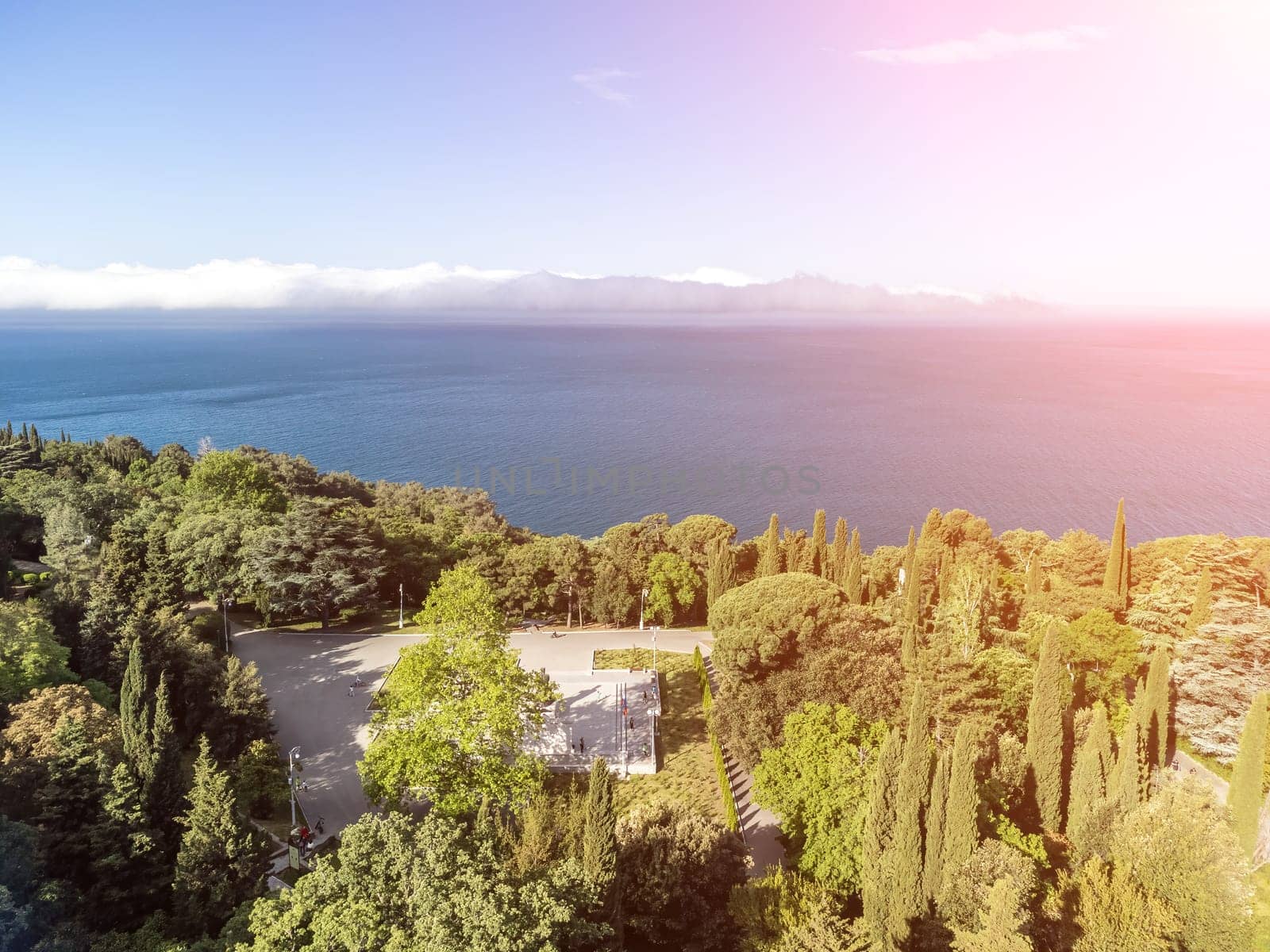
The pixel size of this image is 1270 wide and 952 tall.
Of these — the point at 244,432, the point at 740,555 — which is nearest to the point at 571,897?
the point at 740,555

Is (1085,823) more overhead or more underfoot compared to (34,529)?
more underfoot

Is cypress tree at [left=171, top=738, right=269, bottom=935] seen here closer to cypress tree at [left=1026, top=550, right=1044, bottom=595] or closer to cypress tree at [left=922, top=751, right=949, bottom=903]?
cypress tree at [left=922, top=751, right=949, bottom=903]

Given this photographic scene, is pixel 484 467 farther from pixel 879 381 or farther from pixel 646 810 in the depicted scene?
pixel 879 381

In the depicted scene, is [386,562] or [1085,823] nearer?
[1085,823]

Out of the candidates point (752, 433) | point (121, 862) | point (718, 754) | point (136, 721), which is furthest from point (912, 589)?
point (752, 433)

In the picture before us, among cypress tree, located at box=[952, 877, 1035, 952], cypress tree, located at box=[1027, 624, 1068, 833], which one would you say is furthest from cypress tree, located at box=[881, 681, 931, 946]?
cypress tree, located at box=[1027, 624, 1068, 833]

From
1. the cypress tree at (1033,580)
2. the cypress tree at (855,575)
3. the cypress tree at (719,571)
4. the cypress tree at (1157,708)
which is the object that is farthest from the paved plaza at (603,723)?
the cypress tree at (1033,580)
